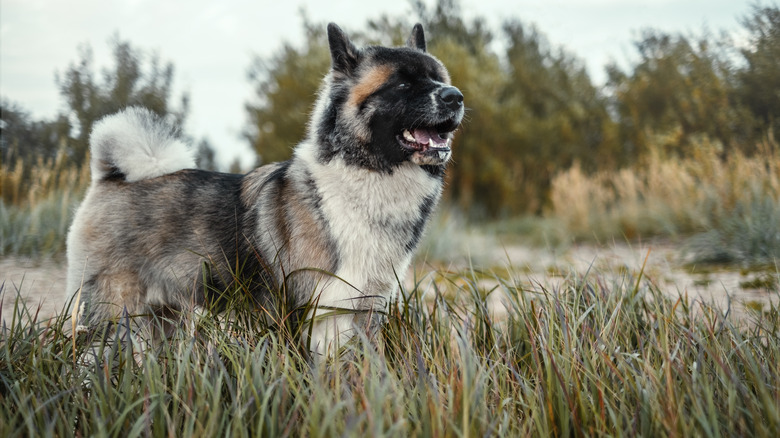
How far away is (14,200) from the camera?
6109mm

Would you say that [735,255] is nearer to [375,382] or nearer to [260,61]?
[375,382]

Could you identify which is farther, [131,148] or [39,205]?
[39,205]

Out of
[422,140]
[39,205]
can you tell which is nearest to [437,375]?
[422,140]

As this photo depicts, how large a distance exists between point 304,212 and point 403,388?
105cm

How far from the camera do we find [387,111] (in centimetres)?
265

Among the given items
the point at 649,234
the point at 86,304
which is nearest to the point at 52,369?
the point at 86,304

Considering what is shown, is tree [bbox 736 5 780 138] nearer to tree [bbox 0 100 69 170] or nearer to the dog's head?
the dog's head

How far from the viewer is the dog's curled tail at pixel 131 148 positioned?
119 inches

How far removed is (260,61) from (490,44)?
6952mm

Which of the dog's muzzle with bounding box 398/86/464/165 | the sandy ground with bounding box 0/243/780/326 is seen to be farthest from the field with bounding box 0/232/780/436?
the sandy ground with bounding box 0/243/780/326

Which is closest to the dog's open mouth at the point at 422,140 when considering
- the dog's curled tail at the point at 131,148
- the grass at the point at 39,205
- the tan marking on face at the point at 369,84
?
the tan marking on face at the point at 369,84

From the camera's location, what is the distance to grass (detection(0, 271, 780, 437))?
1660 mm

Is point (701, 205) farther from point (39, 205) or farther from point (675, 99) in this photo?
point (39, 205)

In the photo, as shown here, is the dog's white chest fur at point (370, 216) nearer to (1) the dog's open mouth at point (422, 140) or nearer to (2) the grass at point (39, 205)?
(1) the dog's open mouth at point (422, 140)
